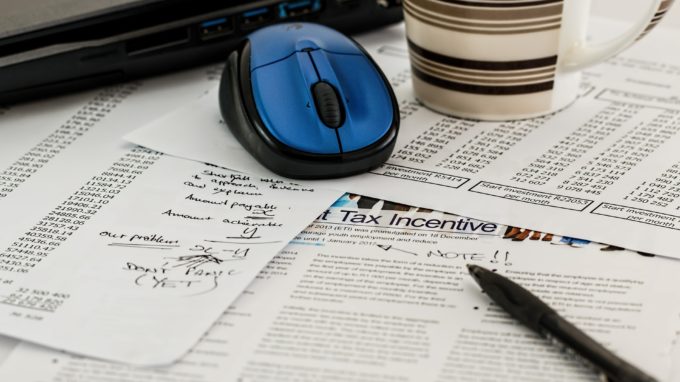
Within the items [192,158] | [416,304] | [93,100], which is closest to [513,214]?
[416,304]

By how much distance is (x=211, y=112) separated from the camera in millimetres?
725

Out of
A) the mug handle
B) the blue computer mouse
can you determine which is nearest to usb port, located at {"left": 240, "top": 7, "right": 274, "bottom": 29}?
the blue computer mouse

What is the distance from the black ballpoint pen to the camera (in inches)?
17.2

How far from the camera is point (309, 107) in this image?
0.61 m

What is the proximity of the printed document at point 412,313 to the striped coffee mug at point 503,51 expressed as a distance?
5.3 inches

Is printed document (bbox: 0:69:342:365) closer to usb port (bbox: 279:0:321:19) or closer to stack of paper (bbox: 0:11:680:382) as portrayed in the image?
stack of paper (bbox: 0:11:680:382)

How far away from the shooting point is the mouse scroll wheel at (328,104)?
606 millimetres

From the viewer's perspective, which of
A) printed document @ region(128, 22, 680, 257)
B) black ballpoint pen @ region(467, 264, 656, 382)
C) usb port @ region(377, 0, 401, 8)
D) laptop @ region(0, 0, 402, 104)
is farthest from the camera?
usb port @ region(377, 0, 401, 8)

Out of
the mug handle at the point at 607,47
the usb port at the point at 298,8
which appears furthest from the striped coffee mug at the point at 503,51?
the usb port at the point at 298,8

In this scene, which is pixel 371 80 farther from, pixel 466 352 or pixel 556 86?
pixel 466 352

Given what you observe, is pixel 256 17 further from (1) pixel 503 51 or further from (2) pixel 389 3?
(1) pixel 503 51

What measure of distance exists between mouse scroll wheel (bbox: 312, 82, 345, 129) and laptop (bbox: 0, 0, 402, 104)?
0.18 metres

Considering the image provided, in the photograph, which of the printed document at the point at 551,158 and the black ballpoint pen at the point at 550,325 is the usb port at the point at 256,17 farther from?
the black ballpoint pen at the point at 550,325

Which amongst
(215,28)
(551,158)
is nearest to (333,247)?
(551,158)
